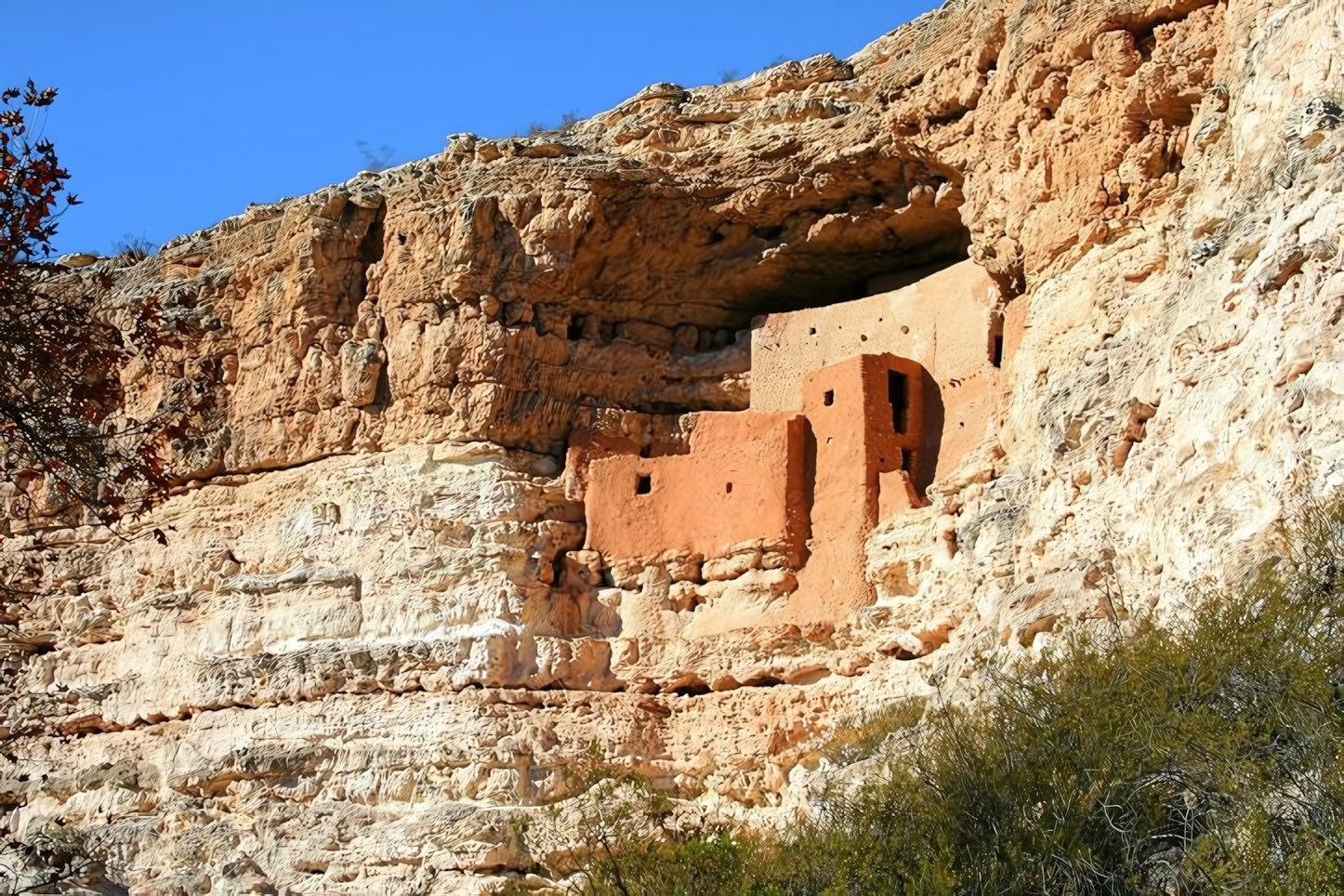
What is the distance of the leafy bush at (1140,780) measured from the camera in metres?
8.55

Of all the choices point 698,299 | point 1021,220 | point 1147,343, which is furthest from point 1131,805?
point 698,299

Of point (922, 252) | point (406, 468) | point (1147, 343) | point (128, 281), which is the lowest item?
point (1147, 343)

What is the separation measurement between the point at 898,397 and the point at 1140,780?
31.4 feet

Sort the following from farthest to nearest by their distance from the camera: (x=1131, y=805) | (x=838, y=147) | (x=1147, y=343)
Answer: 1. (x=838, y=147)
2. (x=1147, y=343)
3. (x=1131, y=805)

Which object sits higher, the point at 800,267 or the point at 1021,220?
the point at 800,267

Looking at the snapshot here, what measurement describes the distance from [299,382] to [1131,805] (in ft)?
45.4

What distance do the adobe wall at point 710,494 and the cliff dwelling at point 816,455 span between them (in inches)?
0.5

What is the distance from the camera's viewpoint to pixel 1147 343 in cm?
1390

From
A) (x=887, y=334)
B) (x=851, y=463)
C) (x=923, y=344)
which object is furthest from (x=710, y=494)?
(x=923, y=344)

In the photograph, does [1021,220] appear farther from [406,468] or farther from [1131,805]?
[1131,805]

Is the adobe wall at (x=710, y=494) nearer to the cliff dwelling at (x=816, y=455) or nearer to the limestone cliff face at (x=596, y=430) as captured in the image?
the cliff dwelling at (x=816, y=455)

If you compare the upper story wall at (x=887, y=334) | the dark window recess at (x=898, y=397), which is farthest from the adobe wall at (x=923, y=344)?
the dark window recess at (x=898, y=397)

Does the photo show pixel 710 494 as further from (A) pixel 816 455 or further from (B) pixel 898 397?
(B) pixel 898 397

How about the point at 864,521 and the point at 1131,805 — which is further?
the point at 864,521
